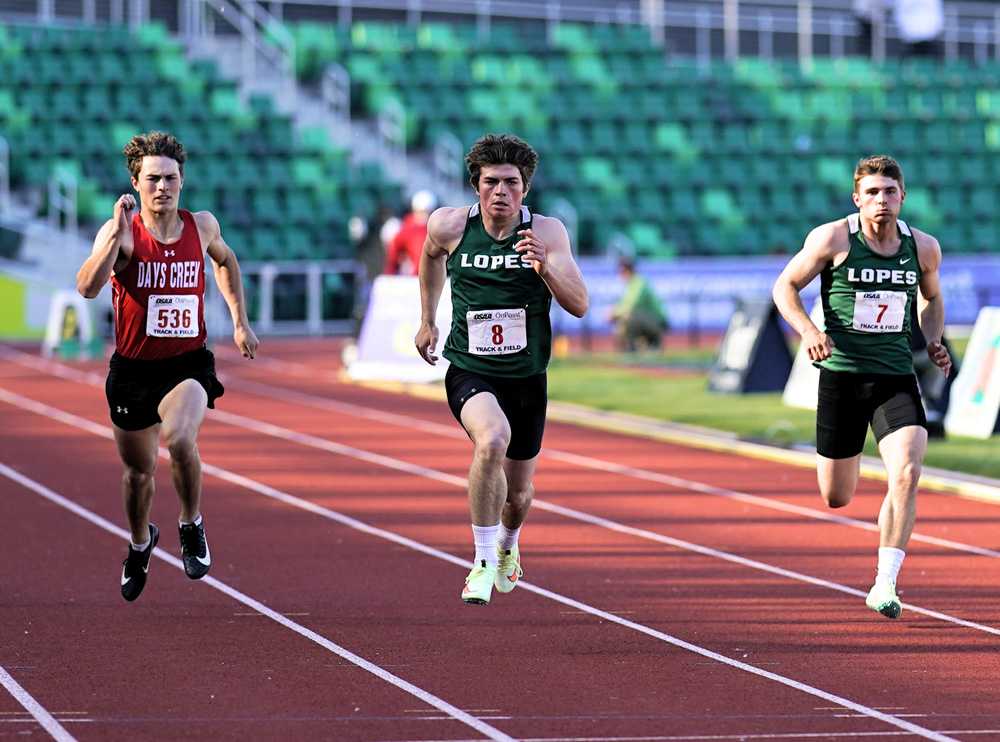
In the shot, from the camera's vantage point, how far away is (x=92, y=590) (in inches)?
355

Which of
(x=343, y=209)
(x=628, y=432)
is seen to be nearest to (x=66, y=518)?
(x=628, y=432)

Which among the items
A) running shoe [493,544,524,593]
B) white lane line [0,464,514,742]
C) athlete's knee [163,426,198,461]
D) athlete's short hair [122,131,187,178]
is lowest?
white lane line [0,464,514,742]

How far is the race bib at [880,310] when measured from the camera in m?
8.48

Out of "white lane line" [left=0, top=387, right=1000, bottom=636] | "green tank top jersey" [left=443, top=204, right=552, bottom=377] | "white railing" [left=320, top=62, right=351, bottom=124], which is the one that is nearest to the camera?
"green tank top jersey" [left=443, top=204, right=552, bottom=377]

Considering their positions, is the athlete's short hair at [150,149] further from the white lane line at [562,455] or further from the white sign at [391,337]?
the white sign at [391,337]

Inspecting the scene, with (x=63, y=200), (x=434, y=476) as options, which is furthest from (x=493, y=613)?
(x=63, y=200)

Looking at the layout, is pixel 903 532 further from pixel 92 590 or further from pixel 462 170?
pixel 462 170

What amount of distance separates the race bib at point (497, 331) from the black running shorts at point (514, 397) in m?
0.12

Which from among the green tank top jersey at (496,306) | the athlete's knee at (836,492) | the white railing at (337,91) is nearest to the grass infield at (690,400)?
the athlete's knee at (836,492)

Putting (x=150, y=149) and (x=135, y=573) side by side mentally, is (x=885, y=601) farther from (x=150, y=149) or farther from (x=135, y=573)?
(x=150, y=149)

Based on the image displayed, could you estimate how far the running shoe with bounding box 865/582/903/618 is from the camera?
8102mm

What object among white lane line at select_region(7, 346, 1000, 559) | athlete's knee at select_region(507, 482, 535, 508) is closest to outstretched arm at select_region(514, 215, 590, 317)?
athlete's knee at select_region(507, 482, 535, 508)

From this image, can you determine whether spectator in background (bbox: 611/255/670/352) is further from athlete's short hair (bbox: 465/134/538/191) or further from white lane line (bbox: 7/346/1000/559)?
athlete's short hair (bbox: 465/134/538/191)

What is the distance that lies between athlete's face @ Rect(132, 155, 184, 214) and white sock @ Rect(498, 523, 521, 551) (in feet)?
6.29
